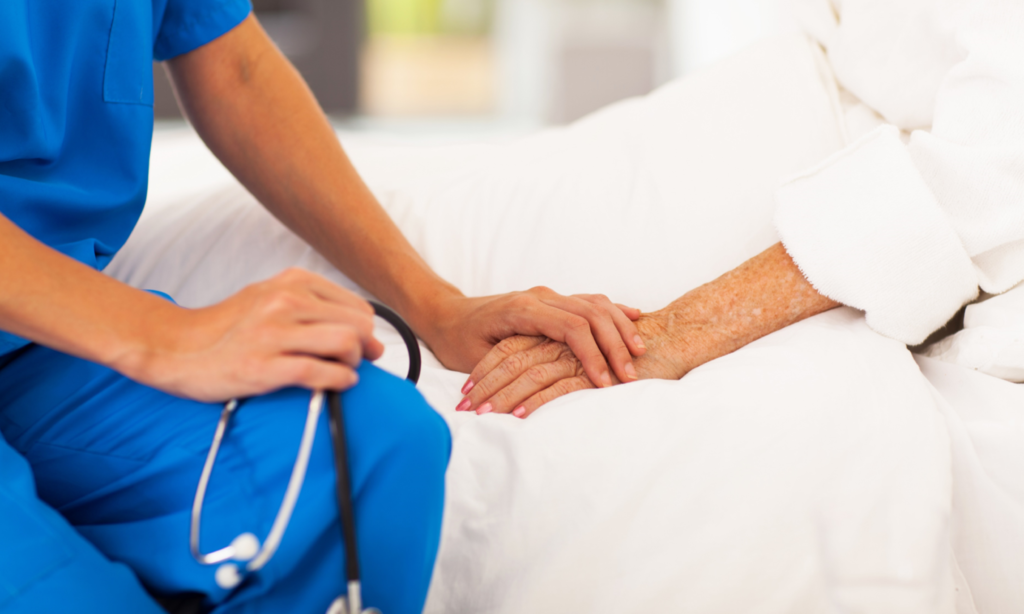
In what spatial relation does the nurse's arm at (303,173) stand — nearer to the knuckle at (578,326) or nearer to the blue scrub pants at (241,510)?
the knuckle at (578,326)

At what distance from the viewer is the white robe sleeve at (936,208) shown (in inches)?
30.4

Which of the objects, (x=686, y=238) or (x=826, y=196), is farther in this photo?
(x=686, y=238)

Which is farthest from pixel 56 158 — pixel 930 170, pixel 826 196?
pixel 930 170

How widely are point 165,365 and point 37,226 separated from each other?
338 millimetres

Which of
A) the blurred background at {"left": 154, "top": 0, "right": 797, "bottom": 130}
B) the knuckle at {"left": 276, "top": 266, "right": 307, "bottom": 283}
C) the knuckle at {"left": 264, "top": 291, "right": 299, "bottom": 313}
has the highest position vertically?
the knuckle at {"left": 276, "top": 266, "right": 307, "bottom": 283}

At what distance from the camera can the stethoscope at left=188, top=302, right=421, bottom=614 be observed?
466 mm

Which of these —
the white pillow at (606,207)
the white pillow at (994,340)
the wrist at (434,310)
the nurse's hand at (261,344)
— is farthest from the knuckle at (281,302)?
the white pillow at (994,340)

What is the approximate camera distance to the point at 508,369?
81cm

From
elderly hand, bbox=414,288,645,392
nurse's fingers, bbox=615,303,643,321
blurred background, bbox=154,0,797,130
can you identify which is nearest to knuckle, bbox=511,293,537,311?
elderly hand, bbox=414,288,645,392

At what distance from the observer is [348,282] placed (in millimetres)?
1030

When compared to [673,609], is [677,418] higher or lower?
higher

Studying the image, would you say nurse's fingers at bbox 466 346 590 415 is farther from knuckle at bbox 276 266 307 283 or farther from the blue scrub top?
the blue scrub top

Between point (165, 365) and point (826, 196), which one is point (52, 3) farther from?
point (826, 196)

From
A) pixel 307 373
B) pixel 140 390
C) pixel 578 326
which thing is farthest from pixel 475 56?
pixel 307 373
